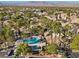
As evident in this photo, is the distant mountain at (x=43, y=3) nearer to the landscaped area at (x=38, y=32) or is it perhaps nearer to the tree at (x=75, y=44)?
the landscaped area at (x=38, y=32)

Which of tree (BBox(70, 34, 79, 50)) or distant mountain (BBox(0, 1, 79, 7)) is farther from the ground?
distant mountain (BBox(0, 1, 79, 7))

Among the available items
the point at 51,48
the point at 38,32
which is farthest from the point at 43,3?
the point at 51,48

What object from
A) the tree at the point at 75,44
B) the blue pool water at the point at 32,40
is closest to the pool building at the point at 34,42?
the blue pool water at the point at 32,40

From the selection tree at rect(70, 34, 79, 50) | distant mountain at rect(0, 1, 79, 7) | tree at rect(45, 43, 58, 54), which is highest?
distant mountain at rect(0, 1, 79, 7)

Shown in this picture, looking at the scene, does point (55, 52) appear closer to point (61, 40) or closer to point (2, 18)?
point (61, 40)

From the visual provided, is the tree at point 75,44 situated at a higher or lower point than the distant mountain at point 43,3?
lower

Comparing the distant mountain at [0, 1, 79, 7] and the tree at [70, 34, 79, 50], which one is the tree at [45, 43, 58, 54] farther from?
the distant mountain at [0, 1, 79, 7]

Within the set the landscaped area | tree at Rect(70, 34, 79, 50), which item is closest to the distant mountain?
the landscaped area

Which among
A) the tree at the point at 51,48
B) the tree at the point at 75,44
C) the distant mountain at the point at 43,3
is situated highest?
the distant mountain at the point at 43,3
